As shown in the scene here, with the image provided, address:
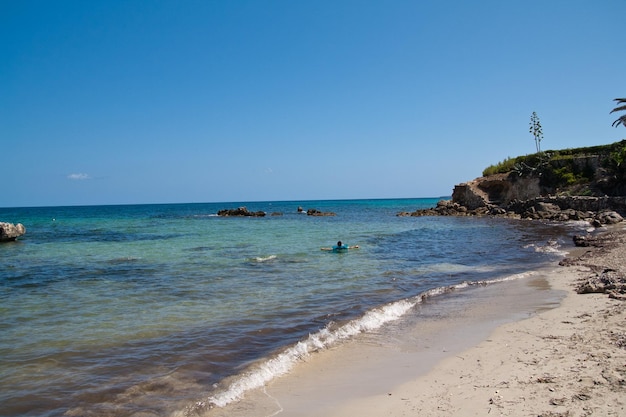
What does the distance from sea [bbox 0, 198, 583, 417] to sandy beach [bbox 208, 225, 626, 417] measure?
0.75 m

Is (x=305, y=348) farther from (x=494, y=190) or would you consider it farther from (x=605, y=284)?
(x=494, y=190)

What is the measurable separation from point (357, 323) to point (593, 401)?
5.45 metres

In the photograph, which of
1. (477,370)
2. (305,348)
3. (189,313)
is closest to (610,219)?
(477,370)

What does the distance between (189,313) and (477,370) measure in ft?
24.0

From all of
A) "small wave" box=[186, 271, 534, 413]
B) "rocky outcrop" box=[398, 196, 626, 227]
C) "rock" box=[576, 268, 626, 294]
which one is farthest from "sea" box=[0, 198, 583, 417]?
"rocky outcrop" box=[398, 196, 626, 227]

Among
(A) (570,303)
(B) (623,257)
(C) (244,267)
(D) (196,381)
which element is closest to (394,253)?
(C) (244,267)

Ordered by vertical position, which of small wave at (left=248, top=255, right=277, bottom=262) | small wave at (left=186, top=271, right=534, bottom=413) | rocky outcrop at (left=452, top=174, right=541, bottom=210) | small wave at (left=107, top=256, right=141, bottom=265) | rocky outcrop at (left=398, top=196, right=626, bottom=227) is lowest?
small wave at (left=186, top=271, right=534, bottom=413)

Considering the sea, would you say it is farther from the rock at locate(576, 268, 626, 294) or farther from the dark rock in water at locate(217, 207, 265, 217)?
the dark rock in water at locate(217, 207, 265, 217)

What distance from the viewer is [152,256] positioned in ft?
73.4

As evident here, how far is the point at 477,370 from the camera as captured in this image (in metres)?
6.43

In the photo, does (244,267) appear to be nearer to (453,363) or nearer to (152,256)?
(152,256)

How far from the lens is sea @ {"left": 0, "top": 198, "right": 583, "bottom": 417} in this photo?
6.53 meters

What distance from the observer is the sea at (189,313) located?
6.53 meters

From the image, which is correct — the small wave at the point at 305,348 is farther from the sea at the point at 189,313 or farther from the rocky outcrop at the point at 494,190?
the rocky outcrop at the point at 494,190
